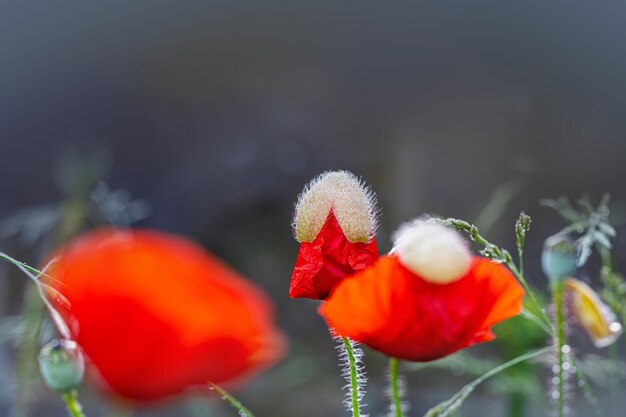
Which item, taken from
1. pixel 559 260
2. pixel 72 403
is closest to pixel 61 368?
pixel 72 403

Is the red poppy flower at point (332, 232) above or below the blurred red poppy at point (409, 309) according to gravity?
above

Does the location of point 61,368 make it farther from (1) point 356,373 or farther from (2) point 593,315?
(2) point 593,315

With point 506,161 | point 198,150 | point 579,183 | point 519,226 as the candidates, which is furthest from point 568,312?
point 198,150

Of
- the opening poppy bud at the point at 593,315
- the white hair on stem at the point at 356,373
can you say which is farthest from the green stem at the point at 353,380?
the opening poppy bud at the point at 593,315

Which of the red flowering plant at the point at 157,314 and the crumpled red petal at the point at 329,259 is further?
the crumpled red petal at the point at 329,259

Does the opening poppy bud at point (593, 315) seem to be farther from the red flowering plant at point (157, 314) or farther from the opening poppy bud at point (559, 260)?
the red flowering plant at point (157, 314)
